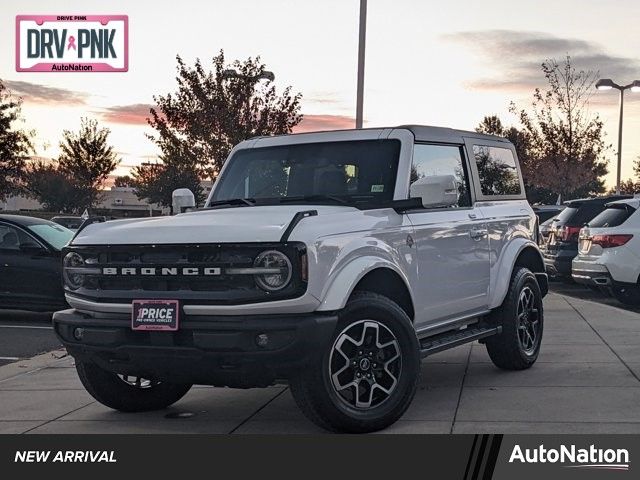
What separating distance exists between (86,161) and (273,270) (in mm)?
82900

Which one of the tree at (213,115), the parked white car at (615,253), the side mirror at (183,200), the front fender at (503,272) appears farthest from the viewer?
the tree at (213,115)

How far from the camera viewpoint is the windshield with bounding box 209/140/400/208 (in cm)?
739

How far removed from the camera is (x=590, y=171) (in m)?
54.8

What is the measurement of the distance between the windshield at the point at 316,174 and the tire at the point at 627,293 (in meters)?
8.26

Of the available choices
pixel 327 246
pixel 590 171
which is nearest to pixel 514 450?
pixel 327 246

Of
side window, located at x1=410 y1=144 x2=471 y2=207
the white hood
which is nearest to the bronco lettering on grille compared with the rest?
the white hood

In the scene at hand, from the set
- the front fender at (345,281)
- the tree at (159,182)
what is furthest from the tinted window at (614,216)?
the tree at (159,182)

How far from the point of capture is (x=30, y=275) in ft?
45.6

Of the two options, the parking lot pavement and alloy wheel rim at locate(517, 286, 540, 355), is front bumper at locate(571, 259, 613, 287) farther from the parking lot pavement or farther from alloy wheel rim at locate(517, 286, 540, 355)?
alloy wheel rim at locate(517, 286, 540, 355)

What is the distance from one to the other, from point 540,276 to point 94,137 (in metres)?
80.3

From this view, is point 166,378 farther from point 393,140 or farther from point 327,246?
point 393,140

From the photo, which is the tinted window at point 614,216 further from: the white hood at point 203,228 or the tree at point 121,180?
the tree at point 121,180

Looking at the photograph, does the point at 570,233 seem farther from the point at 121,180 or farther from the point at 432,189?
the point at 121,180

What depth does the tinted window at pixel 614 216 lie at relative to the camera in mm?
14922
